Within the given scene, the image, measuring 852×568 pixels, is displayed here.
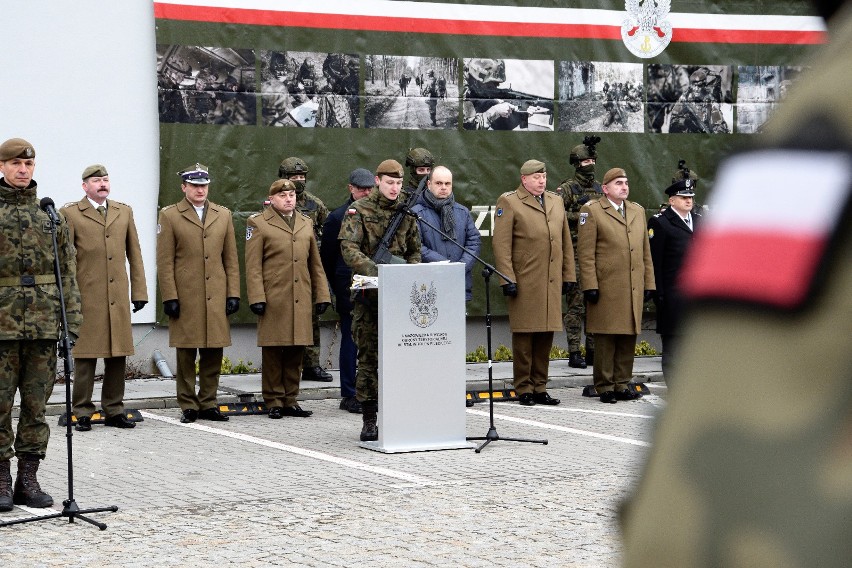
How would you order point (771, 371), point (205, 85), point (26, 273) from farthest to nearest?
point (205, 85), point (26, 273), point (771, 371)

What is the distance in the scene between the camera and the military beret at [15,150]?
330 inches

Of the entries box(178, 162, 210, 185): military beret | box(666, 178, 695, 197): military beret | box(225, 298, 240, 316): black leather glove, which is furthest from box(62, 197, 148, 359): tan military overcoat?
box(666, 178, 695, 197): military beret

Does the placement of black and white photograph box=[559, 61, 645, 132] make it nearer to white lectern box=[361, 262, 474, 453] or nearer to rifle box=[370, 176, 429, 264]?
rifle box=[370, 176, 429, 264]

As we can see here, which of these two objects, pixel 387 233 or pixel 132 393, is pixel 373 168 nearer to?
pixel 132 393

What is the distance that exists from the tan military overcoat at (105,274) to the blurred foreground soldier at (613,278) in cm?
451

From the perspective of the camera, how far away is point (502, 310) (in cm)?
1669

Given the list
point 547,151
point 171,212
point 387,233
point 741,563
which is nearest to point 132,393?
point 171,212

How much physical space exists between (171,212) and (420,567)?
677 centimetres

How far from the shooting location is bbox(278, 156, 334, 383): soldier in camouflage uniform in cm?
1484

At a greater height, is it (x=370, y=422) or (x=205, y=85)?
(x=205, y=85)

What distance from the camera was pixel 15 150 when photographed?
839 cm

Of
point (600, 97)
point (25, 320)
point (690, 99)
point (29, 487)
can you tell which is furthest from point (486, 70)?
point (29, 487)

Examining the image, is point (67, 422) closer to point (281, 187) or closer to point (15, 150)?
point (15, 150)

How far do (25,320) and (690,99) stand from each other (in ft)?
36.5
